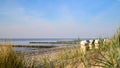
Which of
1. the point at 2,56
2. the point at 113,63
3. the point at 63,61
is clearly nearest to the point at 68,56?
the point at 63,61

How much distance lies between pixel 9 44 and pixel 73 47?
113 inches

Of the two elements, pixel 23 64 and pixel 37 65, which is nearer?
pixel 23 64

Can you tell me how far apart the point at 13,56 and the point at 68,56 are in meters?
2.21

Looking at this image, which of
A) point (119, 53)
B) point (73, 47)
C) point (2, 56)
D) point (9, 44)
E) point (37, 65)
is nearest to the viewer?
point (119, 53)

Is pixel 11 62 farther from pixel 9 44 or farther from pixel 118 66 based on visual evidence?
pixel 118 66

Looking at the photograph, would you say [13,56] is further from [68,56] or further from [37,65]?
[68,56]

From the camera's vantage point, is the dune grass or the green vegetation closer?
the green vegetation

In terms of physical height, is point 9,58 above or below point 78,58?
above

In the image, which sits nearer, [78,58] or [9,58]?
[9,58]

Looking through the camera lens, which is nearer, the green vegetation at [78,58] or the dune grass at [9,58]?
the green vegetation at [78,58]

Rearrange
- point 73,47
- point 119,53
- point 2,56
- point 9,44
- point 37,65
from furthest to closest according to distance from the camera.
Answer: point 73,47
point 37,65
point 9,44
point 2,56
point 119,53

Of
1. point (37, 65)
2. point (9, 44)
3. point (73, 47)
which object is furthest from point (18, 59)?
point (73, 47)

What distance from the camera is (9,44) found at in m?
7.24

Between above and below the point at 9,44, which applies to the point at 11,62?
below
